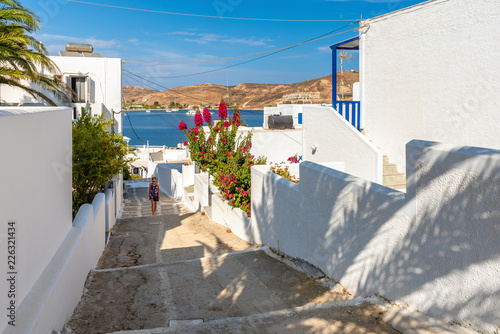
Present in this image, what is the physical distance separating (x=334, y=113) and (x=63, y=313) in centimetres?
892

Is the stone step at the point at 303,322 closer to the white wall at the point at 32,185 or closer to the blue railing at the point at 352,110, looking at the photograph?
the white wall at the point at 32,185

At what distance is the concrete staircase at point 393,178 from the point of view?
10547 mm

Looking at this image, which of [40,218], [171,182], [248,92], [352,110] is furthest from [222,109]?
[248,92]

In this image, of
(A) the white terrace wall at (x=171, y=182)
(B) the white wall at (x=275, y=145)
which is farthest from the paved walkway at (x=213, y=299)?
(A) the white terrace wall at (x=171, y=182)

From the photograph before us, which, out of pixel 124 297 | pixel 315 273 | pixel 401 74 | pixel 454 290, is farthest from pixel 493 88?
pixel 124 297

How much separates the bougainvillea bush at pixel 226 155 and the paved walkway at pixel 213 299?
219 cm

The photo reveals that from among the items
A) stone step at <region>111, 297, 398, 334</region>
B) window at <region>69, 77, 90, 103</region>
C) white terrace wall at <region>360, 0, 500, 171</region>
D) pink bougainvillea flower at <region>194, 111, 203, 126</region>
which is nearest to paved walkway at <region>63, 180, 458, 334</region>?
stone step at <region>111, 297, 398, 334</region>

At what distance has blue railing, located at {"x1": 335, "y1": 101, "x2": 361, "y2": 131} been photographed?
12.7m

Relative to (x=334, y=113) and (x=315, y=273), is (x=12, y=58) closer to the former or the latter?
(x=334, y=113)

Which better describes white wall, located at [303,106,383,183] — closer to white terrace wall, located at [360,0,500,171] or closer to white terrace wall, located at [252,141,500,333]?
white terrace wall, located at [360,0,500,171]

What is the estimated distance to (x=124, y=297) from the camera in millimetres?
6465

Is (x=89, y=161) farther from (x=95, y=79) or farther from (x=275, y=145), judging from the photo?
(x=95, y=79)

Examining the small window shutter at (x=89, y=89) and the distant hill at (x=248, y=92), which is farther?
the distant hill at (x=248, y=92)

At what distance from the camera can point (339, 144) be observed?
11922 mm
